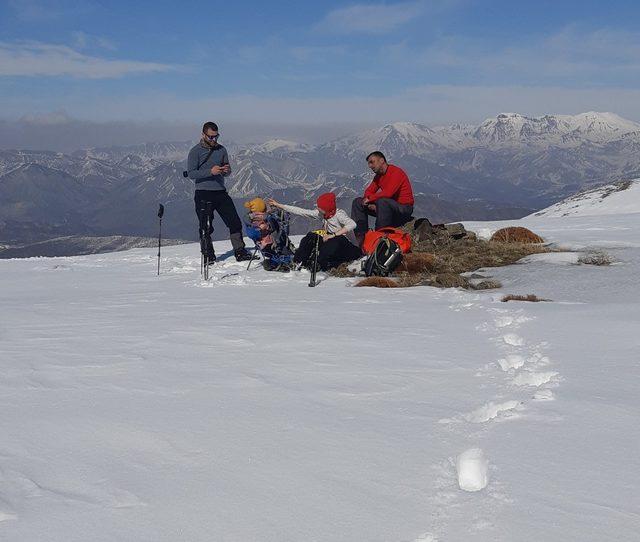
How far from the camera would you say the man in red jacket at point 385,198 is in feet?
37.3

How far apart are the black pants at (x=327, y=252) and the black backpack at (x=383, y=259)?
1.03 meters

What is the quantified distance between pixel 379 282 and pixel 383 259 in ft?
2.46

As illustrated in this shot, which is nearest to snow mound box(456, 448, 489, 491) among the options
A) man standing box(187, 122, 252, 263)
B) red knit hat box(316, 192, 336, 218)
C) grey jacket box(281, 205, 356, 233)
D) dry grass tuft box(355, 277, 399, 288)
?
dry grass tuft box(355, 277, 399, 288)

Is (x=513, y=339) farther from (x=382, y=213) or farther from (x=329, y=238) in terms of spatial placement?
(x=382, y=213)

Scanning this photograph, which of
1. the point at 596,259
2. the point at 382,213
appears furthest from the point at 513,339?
the point at 382,213

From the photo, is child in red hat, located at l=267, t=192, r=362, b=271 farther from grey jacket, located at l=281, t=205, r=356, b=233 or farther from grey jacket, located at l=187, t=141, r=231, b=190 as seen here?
grey jacket, located at l=187, t=141, r=231, b=190

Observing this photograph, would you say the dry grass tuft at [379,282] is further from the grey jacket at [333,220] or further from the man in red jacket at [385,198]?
the man in red jacket at [385,198]

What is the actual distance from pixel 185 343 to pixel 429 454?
123 inches

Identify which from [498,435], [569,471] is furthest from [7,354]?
[569,471]

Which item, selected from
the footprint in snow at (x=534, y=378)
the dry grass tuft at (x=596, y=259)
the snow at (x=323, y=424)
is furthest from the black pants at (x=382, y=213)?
the footprint in snow at (x=534, y=378)

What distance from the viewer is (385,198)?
11398 millimetres

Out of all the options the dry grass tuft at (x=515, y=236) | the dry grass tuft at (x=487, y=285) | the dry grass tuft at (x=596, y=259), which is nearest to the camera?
the dry grass tuft at (x=487, y=285)

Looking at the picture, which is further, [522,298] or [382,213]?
[382,213]

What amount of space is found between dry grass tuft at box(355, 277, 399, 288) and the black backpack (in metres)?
0.46
